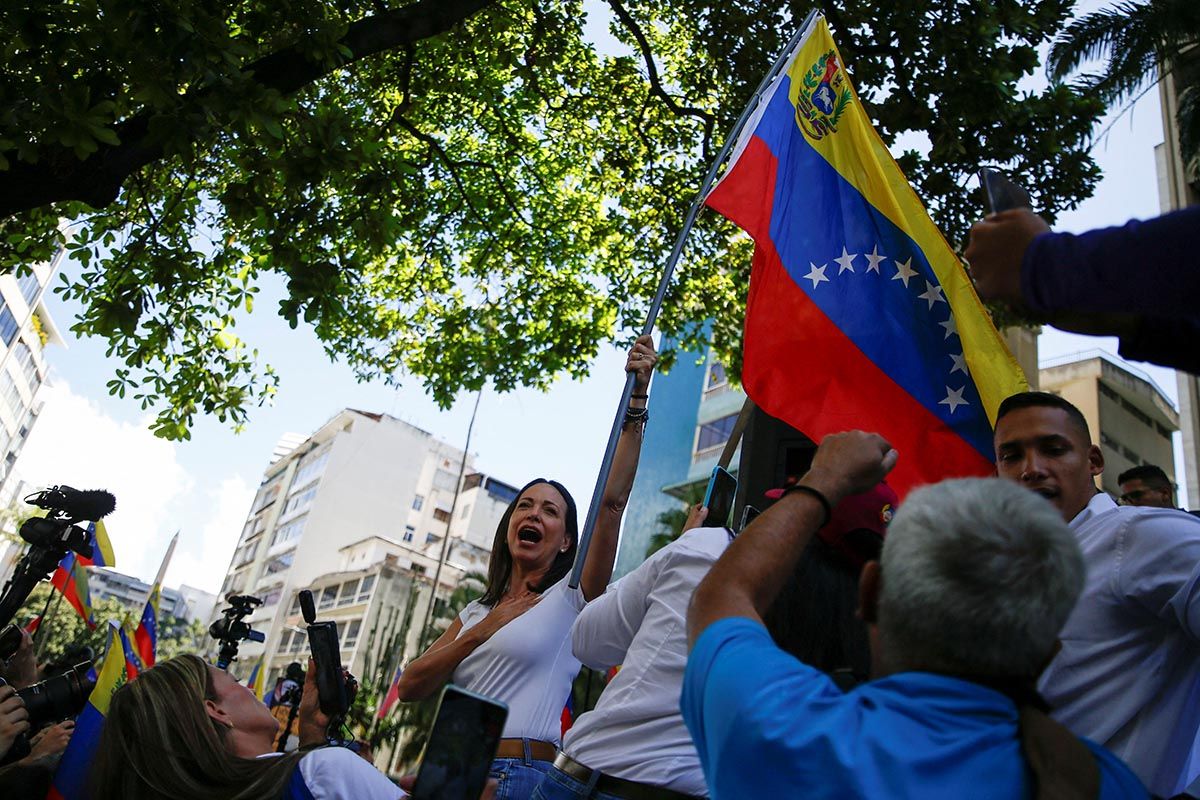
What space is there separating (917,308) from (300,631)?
59.0 metres

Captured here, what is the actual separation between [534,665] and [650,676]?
3.38 ft

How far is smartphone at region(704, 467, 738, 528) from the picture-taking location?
9.50ft

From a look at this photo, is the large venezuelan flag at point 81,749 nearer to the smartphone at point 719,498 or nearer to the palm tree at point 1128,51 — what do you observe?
the smartphone at point 719,498

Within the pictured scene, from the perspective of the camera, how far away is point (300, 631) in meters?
57.2

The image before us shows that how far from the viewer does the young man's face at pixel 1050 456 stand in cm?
257

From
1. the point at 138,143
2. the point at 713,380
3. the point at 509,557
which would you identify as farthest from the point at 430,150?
the point at 713,380

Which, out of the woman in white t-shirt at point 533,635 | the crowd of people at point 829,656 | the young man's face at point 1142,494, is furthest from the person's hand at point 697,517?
the young man's face at point 1142,494

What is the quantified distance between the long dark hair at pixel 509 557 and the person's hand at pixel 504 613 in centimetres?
22

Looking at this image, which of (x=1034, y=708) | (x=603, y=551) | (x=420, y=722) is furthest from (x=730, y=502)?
(x=420, y=722)

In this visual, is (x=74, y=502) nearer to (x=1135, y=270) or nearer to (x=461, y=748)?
(x=461, y=748)

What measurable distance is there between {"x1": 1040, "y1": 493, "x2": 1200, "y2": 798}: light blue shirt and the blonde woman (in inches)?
65.2

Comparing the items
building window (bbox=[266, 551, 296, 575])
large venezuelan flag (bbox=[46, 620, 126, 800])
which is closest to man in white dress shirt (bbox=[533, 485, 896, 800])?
large venezuelan flag (bbox=[46, 620, 126, 800])

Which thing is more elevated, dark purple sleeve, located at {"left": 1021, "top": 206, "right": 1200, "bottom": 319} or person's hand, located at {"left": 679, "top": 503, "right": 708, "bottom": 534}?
person's hand, located at {"left": 679, "top": 503, "right": 708, "bottom": 534}

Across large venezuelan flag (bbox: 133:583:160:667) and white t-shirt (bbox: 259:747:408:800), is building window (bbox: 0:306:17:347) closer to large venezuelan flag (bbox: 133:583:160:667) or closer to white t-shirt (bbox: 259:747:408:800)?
large venezuelan flag (bbox: 133:583:160:667)
